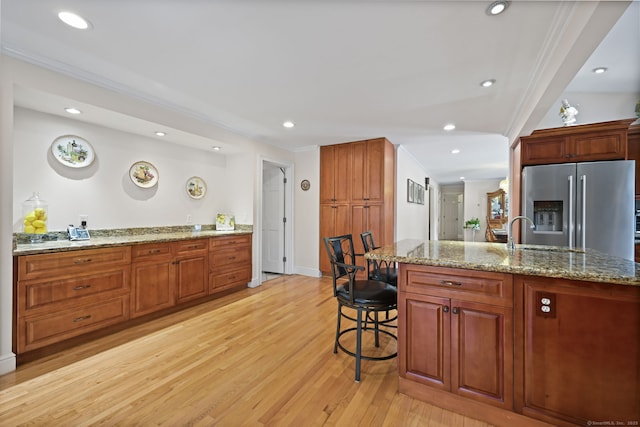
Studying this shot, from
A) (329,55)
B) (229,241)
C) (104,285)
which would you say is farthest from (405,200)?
(104,285)

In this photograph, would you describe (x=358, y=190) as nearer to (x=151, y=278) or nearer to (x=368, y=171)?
(x=368, y=171)

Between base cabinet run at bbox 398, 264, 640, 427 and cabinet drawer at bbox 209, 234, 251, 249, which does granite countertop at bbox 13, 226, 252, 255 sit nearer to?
cabinet drawer at bbox 209, 234, 251, 249

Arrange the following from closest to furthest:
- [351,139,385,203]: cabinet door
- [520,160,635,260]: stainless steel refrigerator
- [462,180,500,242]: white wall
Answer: [520,160,635,260]: stainless steel refrigerator < [351,139,385,203]: cabinet door < [462,180,500,242]: white wall

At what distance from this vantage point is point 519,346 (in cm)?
142

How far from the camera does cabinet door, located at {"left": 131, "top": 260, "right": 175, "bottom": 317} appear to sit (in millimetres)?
2770

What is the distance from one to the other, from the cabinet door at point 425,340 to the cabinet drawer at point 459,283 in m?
0.06

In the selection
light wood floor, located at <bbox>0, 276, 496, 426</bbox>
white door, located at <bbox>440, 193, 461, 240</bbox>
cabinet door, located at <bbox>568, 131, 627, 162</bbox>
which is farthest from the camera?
white door, located at <bbox>440, 193, 461, 240</bbox>

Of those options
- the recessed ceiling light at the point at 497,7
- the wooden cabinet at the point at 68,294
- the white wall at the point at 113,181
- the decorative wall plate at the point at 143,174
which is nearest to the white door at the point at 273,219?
the white wall at the point at 113,181

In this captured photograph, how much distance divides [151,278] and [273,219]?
8.93 ft

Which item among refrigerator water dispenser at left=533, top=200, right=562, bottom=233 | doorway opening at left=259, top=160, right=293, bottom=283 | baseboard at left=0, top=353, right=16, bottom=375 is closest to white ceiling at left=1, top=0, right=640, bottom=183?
refrigerator water dispenser at left=533, top=200, right=562, bottom=233

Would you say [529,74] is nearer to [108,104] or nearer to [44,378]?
[108,104]

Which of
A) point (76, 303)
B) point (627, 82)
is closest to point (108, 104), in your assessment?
point (76, 303)

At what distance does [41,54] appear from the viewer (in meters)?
2.10

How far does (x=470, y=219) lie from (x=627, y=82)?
23.5ft
